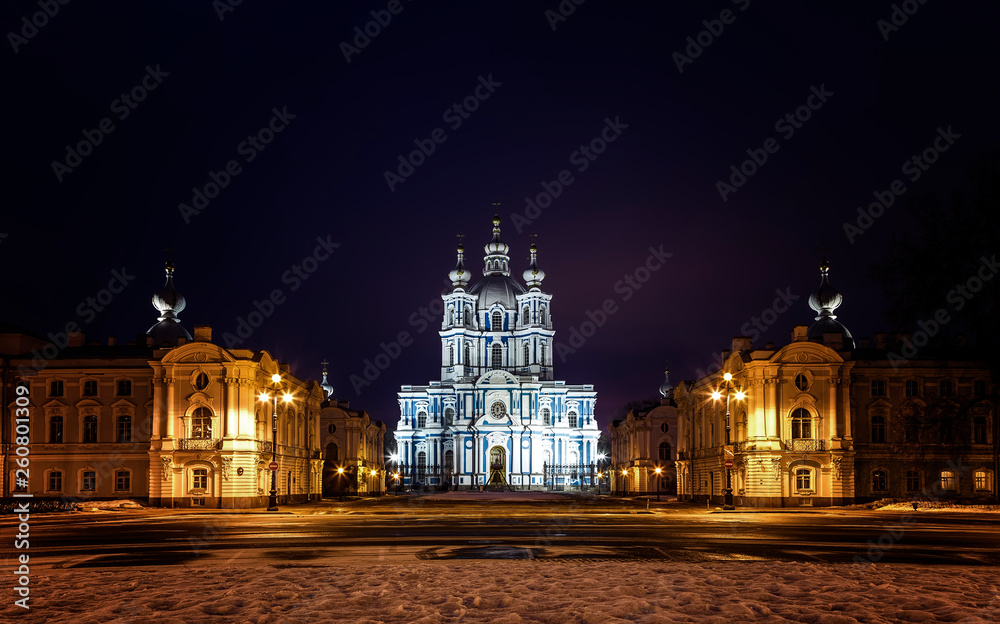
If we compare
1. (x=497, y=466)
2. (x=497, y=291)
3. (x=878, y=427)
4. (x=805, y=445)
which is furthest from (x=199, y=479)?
(x=497, y=291)

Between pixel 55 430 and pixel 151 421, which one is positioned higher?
pixel 151 421

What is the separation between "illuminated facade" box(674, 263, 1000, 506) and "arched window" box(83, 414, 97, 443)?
39095 millimetres

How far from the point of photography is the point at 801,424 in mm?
59188

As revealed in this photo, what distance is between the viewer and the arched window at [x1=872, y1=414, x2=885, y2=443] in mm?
62281

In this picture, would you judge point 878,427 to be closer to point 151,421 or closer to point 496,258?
point 151,421

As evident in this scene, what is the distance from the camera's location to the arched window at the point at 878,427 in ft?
204

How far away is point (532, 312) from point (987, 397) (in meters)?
92.2

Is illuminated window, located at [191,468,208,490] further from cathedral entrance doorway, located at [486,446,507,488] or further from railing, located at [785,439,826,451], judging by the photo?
cathedral entrance doorway, located at [486,446,507,488]

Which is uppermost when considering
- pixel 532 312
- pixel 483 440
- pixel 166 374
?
pixel 532 312

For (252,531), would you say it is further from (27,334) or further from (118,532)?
(27,334)

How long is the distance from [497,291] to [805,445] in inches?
3399

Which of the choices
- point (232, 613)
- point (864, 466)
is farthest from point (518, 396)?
point (232, 613)

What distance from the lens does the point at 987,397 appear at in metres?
49.9

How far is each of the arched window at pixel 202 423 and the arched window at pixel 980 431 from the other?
156 feet
